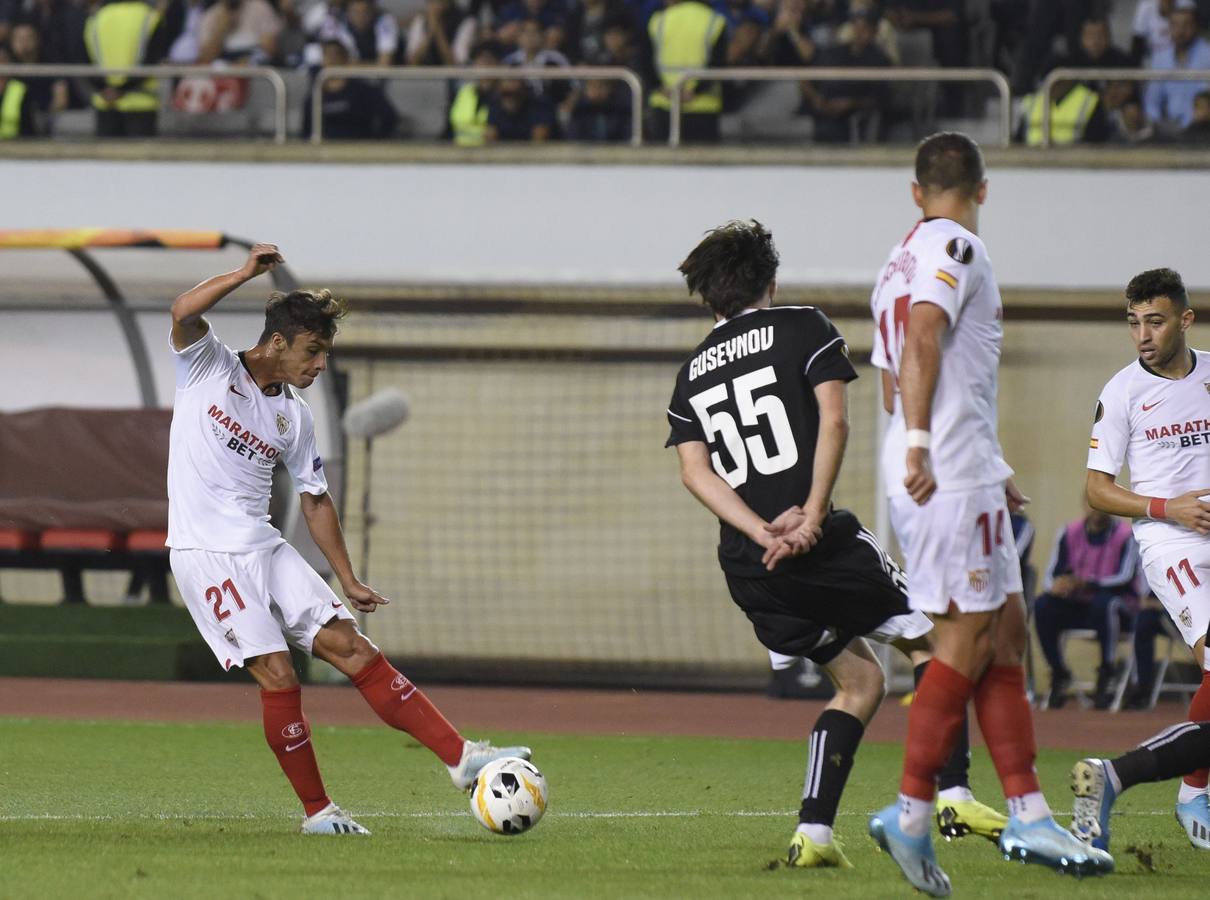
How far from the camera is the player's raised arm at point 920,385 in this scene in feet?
15.1

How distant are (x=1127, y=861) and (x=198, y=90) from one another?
11822 mm

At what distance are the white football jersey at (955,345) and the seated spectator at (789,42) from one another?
35.0 feet

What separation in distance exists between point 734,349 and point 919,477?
80 centimetres

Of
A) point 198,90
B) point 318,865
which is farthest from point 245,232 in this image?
point 318,865

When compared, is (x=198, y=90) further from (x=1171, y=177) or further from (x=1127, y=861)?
(x=1127, y=861)

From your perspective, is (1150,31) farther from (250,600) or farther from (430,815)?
(250,600)

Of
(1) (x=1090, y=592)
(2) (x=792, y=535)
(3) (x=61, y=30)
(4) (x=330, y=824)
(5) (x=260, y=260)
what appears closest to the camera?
(2) (x=792, y=535)

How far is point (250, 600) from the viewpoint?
588 centimetres

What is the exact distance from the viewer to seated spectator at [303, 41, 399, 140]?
15.0 m

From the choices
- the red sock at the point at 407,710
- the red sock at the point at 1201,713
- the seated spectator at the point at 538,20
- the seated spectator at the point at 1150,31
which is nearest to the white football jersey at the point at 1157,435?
the red sock at the point at 1201,713

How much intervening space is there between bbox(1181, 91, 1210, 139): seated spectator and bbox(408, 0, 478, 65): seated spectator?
20.2 ft

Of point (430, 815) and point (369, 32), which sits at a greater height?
point (369, 32)

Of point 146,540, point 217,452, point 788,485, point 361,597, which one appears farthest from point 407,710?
point 146,540

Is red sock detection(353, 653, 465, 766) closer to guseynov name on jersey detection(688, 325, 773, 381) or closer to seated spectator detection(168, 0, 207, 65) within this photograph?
guseynov name on jersey detection(688, 325, 773, 381)
